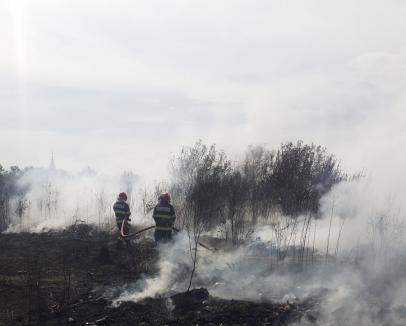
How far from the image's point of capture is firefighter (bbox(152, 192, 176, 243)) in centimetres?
1202

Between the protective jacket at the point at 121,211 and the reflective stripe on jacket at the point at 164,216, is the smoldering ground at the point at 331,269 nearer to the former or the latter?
the reflective stripe on jacket at the point at 164,216

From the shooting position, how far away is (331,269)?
1180 cm

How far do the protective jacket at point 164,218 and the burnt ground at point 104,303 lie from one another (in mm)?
850

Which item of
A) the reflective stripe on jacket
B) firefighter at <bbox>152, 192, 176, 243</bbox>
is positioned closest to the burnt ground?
firefighter at <bbox>152, 192, 176, 243</bbox>

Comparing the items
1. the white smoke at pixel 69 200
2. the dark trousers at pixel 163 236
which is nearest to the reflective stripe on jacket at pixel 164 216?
the dark trousers at pixel 163 236

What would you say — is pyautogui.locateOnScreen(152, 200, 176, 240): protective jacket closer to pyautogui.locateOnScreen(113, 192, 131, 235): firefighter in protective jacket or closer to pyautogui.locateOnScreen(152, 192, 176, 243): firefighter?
pyautogui.locateOnScreen(152, 192, 176, 243): firefighter

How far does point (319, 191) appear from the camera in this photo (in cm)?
1797

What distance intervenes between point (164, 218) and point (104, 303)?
386 centimetres

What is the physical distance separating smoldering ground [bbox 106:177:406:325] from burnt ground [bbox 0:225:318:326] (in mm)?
459

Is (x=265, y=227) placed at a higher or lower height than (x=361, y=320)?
lower

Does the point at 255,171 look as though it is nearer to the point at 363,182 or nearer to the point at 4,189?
the point at 363,182

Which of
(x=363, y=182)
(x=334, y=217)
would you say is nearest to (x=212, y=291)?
(x=334, y=217)

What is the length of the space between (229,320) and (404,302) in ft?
12.9

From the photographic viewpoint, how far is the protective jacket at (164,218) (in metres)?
12.0
